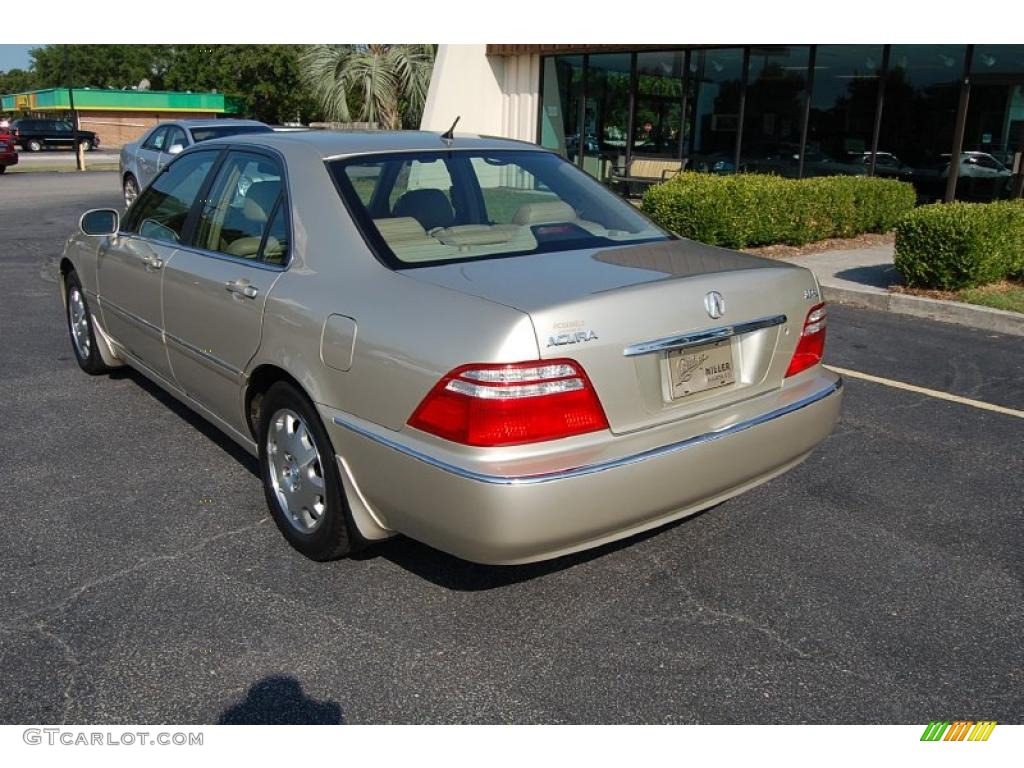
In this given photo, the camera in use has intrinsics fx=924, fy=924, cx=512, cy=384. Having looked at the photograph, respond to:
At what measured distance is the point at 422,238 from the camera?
353 centimetres

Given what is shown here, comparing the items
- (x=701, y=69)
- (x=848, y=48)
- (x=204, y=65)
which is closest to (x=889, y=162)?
(x=848, y=48)

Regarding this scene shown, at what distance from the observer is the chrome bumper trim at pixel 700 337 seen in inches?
117

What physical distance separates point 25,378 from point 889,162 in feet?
43.5

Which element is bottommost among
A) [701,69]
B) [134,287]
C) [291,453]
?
[291,453]

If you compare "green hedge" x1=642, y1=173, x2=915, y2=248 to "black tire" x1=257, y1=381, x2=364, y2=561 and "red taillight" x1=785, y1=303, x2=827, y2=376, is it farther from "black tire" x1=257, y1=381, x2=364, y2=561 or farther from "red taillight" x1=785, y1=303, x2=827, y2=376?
"black tire" x1=257, y1=381, x2=364, y2=561

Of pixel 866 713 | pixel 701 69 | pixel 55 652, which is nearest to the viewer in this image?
pixel 866 713

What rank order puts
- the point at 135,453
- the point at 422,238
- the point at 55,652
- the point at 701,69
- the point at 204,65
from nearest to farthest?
the point at 55,652, the point at 422,238, the point at 135,453, the point at 701,69, the point at 204,65

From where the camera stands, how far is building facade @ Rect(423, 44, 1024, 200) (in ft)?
45.3

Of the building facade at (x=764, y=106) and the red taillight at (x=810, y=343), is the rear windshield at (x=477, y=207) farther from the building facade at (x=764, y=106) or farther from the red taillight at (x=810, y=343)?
the building facade at (x=764, y=106)

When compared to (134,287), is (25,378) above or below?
below

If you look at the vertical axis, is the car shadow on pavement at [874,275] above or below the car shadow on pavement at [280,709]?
above

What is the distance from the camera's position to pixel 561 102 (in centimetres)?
1927

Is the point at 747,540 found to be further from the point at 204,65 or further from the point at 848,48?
the point at 204,65

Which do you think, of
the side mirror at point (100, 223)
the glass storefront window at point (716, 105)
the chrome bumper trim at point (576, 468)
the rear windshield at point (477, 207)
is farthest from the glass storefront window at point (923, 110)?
the side mirror at point (100, 223)
